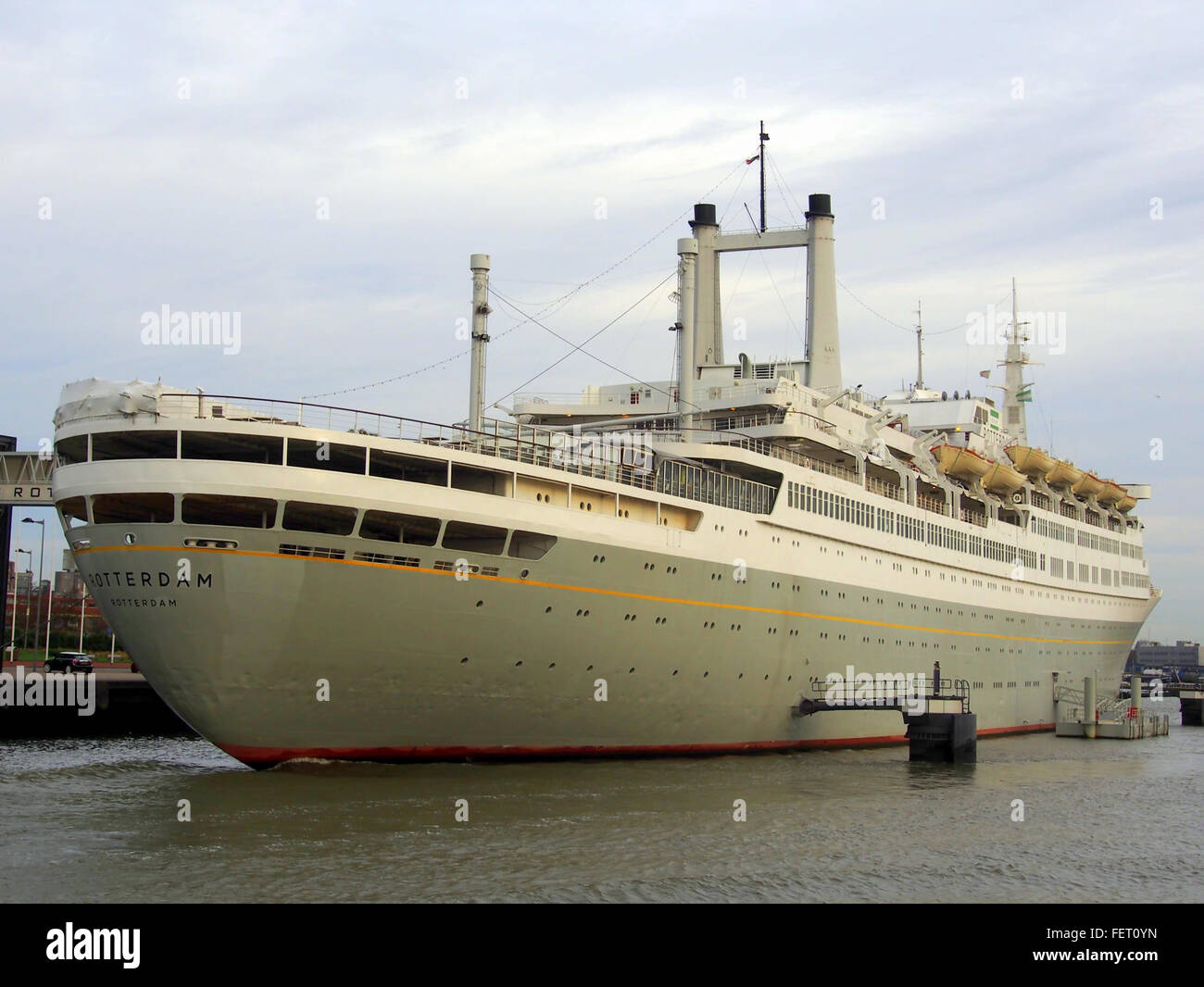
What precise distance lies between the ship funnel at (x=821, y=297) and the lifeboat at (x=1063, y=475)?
53.6 ft

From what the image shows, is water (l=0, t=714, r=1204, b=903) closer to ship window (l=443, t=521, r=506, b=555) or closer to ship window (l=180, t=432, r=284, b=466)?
ship window (l=443, t=521, r=506, b=555)

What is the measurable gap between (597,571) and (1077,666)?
115 feet

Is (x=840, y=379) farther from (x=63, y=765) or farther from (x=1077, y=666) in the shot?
(x=63, y=765)

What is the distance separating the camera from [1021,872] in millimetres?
20156

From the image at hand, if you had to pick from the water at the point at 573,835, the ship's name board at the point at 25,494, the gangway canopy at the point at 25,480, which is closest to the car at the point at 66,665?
the gangway canopy at the point at 25,480

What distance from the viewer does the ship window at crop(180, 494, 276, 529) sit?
2367cm

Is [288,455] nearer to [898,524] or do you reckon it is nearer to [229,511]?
[229,511]

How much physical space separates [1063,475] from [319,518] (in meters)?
40.3

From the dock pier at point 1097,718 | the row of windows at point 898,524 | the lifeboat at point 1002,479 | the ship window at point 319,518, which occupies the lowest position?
the dock pier at point 1097,718

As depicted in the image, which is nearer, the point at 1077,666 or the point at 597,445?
the point at 597,445

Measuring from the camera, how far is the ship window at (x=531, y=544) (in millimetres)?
26328

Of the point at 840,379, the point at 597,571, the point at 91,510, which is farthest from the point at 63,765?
the point at 840,379

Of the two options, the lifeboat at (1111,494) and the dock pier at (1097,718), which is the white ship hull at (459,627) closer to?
the dock pier at (1097,718)

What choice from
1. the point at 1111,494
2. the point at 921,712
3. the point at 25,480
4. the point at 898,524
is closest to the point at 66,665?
the point at 25,480
